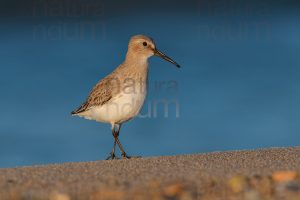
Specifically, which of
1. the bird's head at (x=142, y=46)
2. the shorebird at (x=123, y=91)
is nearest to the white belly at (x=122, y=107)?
the shorebird at (x=123, y=91)

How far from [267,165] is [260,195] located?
236 cm

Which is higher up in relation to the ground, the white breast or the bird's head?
the bird's head

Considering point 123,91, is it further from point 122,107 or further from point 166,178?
point 166,178

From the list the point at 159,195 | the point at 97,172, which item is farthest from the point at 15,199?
the point at 97,172

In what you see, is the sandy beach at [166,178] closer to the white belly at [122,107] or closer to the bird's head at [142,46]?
the white belly at [122,107]

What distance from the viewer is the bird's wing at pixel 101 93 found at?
9234 mm

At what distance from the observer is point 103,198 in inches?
202

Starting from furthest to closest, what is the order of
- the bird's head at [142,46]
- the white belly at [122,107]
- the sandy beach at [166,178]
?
the bird's head at [142,46] → the white belly at [122,107] → the sandy beach at [166,178]

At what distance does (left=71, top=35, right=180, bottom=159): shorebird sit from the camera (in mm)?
9094

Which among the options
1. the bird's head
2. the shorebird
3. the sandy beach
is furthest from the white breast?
the sandy beach

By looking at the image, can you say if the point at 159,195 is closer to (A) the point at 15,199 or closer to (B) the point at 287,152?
(A) the point at 15,199

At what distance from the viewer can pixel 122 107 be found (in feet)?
29.8

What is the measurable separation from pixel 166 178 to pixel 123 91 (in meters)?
2.95

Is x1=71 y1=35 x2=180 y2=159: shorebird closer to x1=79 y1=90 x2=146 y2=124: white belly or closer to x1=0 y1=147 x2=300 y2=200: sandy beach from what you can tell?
x1=79 y1=90 x2=146 y2=124: white belly
